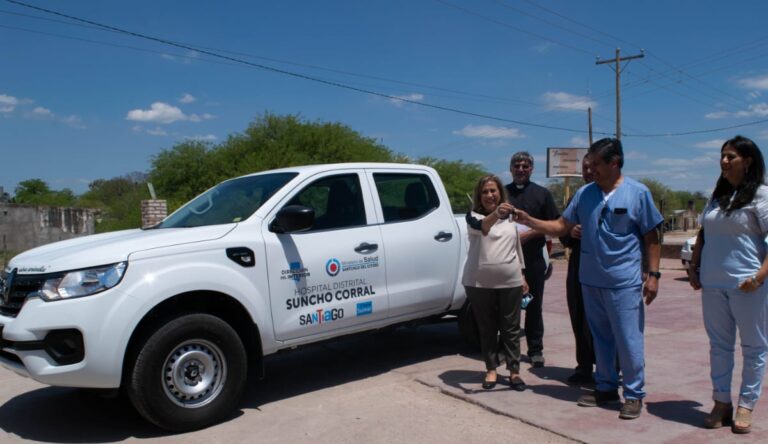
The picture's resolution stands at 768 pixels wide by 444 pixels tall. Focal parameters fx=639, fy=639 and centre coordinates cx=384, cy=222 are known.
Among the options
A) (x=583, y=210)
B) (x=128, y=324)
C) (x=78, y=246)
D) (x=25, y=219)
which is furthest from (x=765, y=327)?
(x=25, y=219)

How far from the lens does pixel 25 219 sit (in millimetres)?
34750

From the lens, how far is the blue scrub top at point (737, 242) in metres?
3.90

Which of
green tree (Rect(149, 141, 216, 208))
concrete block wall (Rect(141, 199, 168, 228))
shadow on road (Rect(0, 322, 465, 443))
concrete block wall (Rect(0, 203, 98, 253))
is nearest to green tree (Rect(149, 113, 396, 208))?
green tree (Rect(149, 141, 216, 208))

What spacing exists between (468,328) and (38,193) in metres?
92.7

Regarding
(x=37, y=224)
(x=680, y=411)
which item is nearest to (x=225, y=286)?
(x=680, y=411)

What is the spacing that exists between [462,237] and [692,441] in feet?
9.18

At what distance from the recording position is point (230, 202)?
5.27 meters

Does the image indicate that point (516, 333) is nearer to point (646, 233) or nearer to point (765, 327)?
point (646, 233)

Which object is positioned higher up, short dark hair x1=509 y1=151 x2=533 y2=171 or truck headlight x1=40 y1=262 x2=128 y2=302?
short dark hair x1=509 y1=151 x2=533 y2=171

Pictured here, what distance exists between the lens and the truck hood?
4.08 m

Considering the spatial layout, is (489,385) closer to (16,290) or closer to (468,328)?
(468,328)

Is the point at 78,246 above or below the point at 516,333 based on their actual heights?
above

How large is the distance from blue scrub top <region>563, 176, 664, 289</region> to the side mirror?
2036 mm

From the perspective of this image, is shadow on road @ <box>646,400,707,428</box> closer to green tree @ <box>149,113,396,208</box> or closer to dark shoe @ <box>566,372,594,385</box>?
dark shoe @ <box>566,372,594,385</box>
